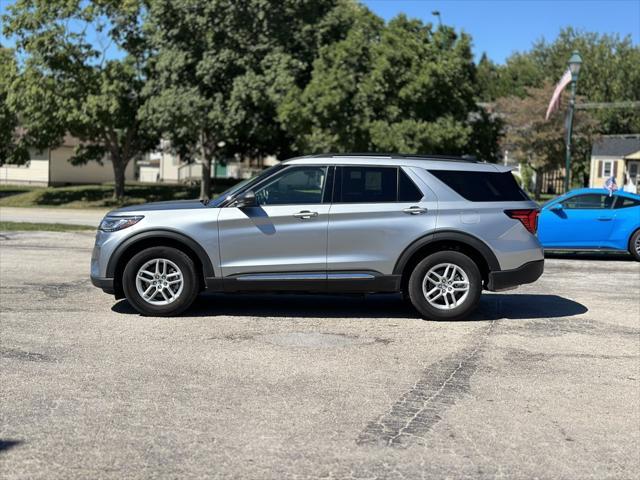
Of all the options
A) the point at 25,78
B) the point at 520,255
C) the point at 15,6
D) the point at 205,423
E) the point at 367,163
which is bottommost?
the point at 205,423

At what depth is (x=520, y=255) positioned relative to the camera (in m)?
8.35

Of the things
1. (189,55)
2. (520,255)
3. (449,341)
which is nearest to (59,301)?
(449,341)

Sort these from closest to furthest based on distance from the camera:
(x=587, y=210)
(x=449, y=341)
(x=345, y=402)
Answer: (x=345, y=402) < (x=449, y=341) < (x=587, y=210)

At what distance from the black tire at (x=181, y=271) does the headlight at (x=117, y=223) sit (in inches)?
13.5

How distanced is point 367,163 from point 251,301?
2.34m

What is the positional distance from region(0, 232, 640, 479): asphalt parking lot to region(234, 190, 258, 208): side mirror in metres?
1.25

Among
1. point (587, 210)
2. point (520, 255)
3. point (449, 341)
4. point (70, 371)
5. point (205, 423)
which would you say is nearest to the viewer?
point (205, 423)

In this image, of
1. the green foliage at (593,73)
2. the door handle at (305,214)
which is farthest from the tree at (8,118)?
the green foliage at (593,73)

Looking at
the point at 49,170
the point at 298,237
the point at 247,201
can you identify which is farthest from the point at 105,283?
the point at 49,170

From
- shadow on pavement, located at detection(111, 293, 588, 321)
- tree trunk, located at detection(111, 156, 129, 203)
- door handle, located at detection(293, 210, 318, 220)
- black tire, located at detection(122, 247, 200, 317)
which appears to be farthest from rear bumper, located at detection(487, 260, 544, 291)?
tree trunk, located at detection(111, 156, 129, 203)

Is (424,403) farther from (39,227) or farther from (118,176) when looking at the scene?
(118,176)

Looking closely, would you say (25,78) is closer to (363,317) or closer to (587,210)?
(587,210)

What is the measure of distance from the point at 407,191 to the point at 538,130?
42.3 metres

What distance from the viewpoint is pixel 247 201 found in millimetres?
7988
